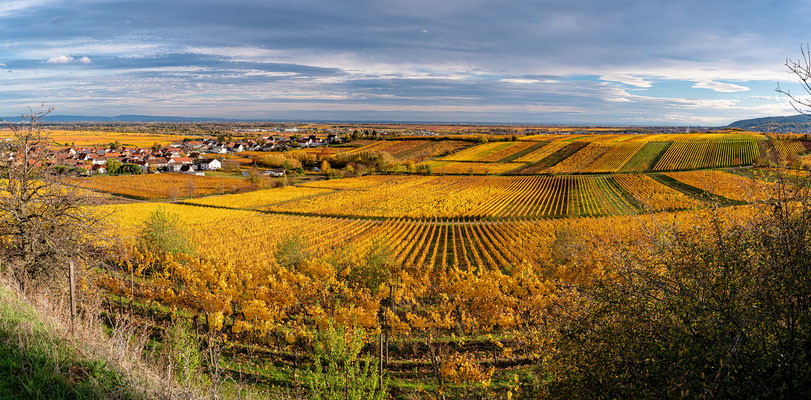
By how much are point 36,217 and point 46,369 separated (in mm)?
8919

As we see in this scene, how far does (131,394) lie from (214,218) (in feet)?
171

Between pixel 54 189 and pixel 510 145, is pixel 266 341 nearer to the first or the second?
pixel 54 189

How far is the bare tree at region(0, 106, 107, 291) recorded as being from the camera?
38.3ft

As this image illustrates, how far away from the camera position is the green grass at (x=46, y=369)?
5492mm

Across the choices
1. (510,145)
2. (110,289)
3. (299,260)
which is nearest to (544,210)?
(299,260)

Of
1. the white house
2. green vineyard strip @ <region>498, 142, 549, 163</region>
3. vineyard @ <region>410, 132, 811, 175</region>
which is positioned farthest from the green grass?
the white house

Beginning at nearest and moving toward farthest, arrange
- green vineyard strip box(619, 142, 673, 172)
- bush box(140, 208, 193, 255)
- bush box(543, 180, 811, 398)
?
bush box(543, 180, 811, 398), bush box(140, 208, 193, 255), green vineyard strip box(619, 142, 673, 172)

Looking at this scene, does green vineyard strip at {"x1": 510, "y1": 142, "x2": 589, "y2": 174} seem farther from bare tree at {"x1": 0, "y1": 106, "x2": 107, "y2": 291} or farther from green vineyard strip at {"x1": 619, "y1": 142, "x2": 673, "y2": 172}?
bare tree at {"x1": 0, "y1": 106, "x2": 107, "y2": 291}

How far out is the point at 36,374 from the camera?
18.5 ft

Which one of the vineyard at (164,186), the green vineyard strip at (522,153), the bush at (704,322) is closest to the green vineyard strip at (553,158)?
the green vineyard strip at (522,153)

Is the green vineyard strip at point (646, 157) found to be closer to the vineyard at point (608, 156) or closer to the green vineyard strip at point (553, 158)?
the vineyard at point (608, 156)

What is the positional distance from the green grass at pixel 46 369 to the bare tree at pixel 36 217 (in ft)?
18.8

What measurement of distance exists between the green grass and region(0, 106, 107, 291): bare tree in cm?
572

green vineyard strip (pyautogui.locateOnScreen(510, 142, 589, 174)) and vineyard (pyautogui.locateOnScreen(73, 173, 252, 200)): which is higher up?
green vineyard strip (pyautogui.locateOnScreen(510, 142, 589, 174))
